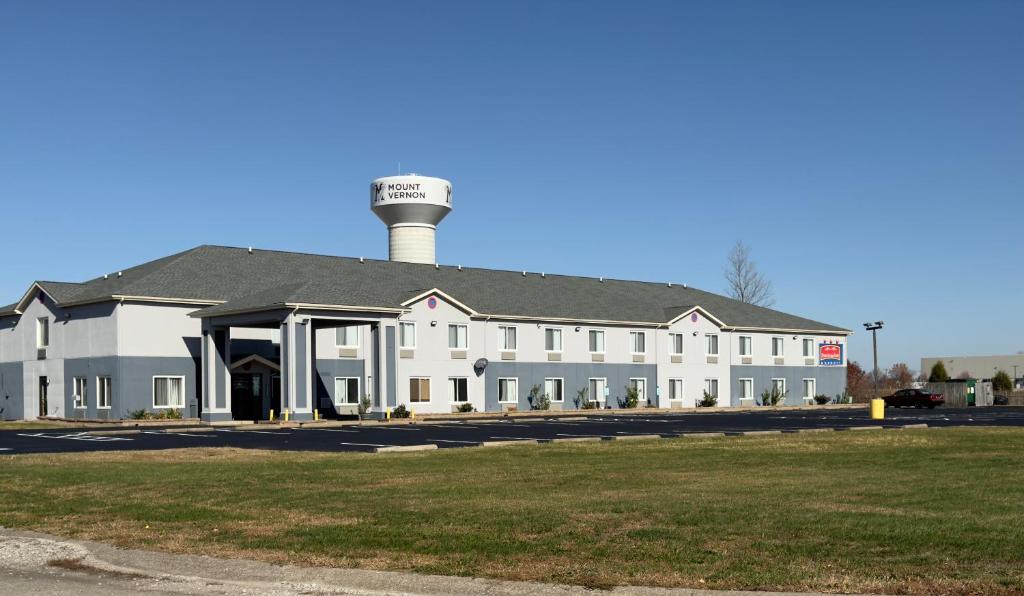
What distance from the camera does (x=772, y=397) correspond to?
256 feet

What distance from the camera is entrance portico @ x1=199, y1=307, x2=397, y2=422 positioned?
50.4m

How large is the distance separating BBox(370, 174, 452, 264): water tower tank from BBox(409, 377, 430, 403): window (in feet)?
44.8

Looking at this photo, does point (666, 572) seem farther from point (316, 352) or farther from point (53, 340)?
point (53, 340)

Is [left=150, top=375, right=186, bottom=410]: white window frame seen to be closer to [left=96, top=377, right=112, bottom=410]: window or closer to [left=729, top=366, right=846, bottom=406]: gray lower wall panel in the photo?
[left=96, top=377, right=112, bottom=410]: window

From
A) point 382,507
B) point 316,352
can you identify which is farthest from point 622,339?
point 382,507

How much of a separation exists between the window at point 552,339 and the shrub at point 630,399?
17.2ft

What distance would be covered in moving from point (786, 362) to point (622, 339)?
1513 centimetres

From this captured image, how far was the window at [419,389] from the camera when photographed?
61.3 meters

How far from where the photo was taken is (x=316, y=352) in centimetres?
5856

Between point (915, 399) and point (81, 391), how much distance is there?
2018 inches

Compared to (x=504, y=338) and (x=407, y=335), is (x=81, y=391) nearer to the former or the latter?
(x=407, y=335)

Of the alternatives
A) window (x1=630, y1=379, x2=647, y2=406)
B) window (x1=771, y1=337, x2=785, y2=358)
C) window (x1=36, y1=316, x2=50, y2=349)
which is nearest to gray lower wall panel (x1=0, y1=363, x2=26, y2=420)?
window (x1=36, y1=316, x2=50, y2=349)

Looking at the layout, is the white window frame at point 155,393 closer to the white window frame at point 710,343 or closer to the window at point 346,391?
the window at point 346,391

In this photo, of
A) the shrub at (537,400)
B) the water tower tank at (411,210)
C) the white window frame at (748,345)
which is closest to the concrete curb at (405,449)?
the shrub at (537,400)
